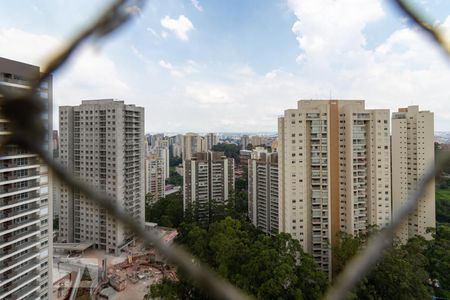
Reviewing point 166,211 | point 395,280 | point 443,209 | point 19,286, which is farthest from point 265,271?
point 443,209

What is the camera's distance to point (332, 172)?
8.79 m

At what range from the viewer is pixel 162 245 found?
0.81 feet

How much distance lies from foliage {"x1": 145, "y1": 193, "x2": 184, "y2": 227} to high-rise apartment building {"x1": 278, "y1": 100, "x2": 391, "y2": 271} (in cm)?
605

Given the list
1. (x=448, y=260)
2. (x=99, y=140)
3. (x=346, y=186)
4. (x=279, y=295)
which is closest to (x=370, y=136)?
(x=346, y=186)

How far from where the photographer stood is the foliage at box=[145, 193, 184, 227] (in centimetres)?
1352

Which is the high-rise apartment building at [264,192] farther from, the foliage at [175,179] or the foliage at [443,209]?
the foliage at [175,179]

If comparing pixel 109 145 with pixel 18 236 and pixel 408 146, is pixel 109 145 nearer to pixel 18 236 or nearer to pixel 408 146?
pixel 18 236

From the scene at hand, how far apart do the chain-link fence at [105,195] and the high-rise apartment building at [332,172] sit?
28.2 ft

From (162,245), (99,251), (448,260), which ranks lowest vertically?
(99,251)

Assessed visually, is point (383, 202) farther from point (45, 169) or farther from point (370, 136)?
point (45, 169)

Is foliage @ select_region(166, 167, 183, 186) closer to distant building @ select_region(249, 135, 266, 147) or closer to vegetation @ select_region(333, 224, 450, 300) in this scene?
distant building @ select_region(249, 135, 266, 147)

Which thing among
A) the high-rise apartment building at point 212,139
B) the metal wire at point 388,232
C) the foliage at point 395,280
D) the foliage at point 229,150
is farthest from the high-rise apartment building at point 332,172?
the high-rise apartment building at point 212,139

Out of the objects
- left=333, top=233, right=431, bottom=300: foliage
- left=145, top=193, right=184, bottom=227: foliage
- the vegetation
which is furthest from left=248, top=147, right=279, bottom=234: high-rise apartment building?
left=333, top=233, right=431, bottom=300: foliage

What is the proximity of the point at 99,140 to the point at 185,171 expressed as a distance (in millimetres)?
5011
